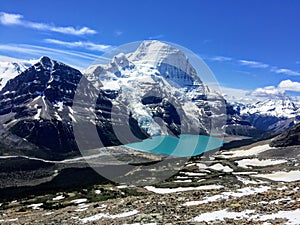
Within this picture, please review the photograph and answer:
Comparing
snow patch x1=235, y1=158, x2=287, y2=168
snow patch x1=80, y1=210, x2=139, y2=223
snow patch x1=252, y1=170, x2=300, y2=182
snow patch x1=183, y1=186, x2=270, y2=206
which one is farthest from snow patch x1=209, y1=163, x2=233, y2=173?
snow patch x1=80, y1=210, x2=139, y2=223

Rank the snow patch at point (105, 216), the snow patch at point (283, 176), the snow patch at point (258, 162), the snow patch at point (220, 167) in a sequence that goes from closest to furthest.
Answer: the snow patch at point (105, 216)
the snow patch at point (283, 176)
the snow patch at point (220, 167)
the snow patch at point (258, 162)

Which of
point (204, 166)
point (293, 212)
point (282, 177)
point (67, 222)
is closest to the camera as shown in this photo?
point (293, 212)

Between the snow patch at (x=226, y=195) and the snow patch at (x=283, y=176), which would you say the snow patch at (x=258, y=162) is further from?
the snow patch at (x=226, y=195)

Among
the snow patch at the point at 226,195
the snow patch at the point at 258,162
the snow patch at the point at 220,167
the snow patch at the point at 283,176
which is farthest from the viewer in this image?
the snow patch at the point at 258,162

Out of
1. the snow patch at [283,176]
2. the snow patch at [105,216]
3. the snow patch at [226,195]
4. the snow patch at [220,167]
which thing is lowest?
the snow patch at [220,167]

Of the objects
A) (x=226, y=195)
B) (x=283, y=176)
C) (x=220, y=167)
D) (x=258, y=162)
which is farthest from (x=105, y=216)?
(x=258, y=162)

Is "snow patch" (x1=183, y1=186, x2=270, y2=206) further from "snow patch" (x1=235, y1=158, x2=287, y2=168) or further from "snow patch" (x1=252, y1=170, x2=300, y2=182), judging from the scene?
"snow patch" (x1=235, y1=158, x2=287, y2=168)

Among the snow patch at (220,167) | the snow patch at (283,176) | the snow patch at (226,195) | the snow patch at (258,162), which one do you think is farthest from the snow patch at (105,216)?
the snow patch at (258,162)

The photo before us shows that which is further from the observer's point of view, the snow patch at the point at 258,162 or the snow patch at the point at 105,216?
the snow patch at the point at 258,162

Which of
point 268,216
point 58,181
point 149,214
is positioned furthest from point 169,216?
point 58,181

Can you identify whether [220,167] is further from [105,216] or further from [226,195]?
[105,216]

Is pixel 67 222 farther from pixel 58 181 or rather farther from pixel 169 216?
pixel 58 181
